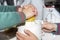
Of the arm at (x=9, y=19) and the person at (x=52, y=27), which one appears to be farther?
the person at (x=52, y=27)

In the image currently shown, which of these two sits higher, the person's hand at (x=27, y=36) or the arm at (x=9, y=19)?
the arm at (x=9, y=19)

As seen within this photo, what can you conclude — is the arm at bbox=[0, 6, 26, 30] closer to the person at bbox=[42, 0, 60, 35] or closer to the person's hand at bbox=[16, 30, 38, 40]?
the person's hand at bbox=[16, 30, 38, 40]

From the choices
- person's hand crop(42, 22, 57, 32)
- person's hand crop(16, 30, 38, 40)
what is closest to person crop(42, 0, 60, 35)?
person's hand crop(42, 22, 57, 32)

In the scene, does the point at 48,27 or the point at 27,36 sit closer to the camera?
the point at 27,36

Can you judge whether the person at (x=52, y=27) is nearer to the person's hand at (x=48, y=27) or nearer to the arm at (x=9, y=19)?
the person's hand at (x=48, y=27)

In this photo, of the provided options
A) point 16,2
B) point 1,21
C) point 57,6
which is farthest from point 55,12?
point 1,21

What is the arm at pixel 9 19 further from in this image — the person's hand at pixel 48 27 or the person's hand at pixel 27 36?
the person's hand at pixel 48 27

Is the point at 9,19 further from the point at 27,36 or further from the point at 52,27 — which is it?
the point at 52,27

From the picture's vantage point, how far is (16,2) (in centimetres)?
51

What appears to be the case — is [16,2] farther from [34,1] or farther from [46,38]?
[46,38]

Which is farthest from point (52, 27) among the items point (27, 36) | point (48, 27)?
point (27, 36)

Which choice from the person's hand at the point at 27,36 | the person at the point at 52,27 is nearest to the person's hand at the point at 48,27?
the person at the point at 52,27

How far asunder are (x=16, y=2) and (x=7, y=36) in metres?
0.18

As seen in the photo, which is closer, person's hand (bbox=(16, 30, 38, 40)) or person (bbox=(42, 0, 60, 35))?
person's hand (bbox=(16, 30, 38, 40))
